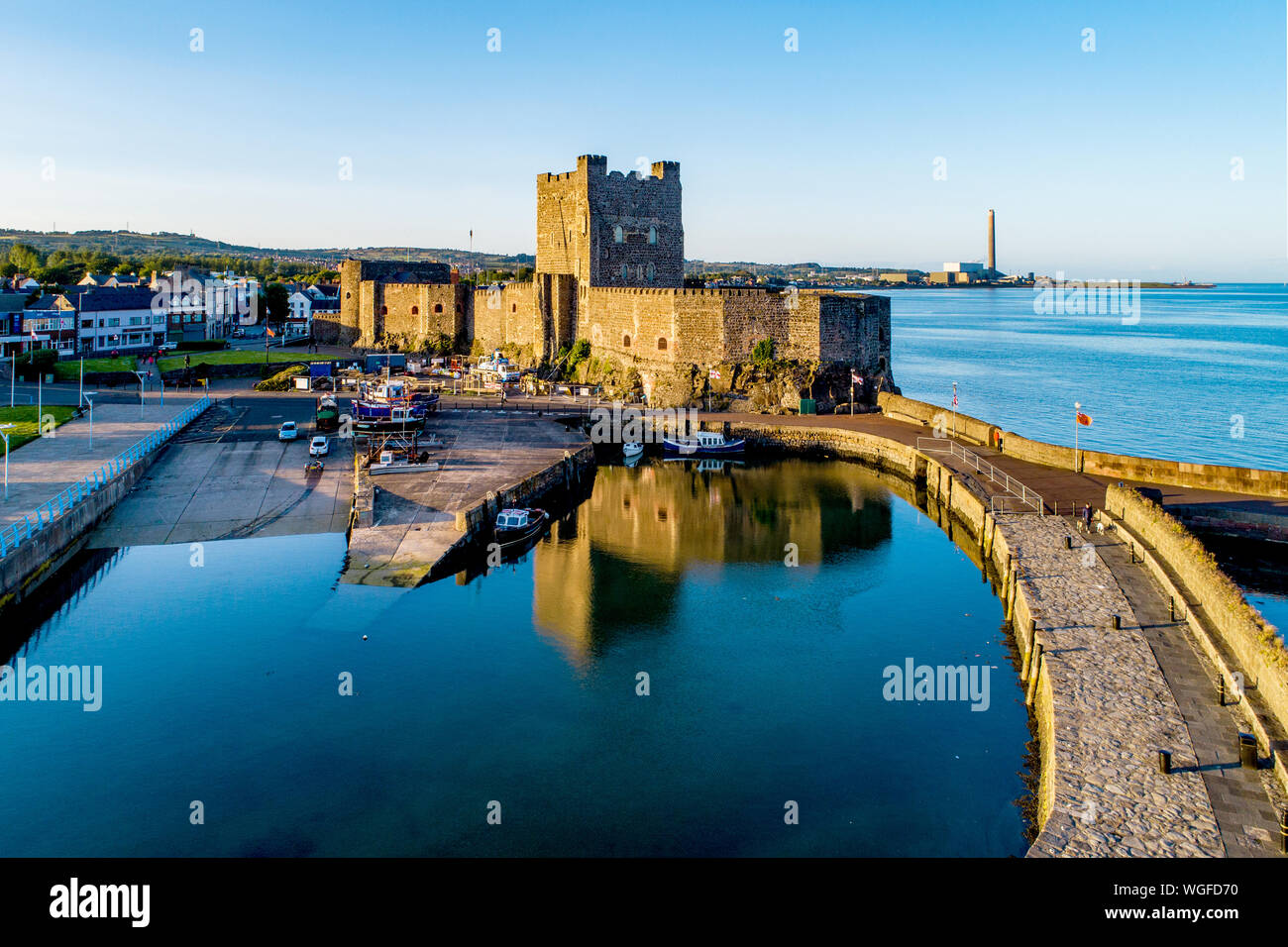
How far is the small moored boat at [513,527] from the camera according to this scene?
3325cm

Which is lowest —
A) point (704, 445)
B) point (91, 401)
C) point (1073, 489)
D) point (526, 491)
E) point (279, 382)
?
point (526, 491)

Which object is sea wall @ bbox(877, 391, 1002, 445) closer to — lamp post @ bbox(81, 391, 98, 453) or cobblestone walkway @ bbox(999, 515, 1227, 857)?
cobblestone walkway @ bbox(999, 515, 1227, 857)

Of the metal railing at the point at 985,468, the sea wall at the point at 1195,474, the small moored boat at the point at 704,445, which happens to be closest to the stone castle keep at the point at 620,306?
the small moored boat at the point at 704,445

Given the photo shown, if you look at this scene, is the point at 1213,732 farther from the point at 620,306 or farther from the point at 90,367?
the point at 90,367

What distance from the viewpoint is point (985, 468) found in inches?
1487

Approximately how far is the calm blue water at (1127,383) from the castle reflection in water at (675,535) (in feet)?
66.9

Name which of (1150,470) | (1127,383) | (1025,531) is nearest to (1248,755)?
(1025,531)

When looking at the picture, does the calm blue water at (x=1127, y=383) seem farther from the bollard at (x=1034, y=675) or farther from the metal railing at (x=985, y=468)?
the bollard at (x=1034, y=675)

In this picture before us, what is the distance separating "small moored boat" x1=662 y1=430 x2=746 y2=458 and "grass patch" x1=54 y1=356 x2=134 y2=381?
121 ft

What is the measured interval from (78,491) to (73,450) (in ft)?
29.2

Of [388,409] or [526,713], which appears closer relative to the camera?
[526,713]

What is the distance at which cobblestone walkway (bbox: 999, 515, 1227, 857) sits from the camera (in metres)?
13.6

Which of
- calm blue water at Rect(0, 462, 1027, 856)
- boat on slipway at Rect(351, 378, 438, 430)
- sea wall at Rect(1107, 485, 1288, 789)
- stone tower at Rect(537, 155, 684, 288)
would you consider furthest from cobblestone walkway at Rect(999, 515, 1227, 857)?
stone tower at Rect(537, 155, 684, 288)

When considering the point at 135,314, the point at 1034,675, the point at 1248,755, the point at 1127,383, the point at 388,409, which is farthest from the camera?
the point at 1127,383
